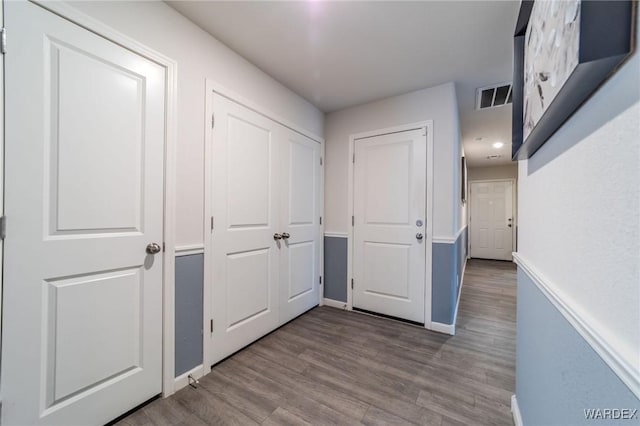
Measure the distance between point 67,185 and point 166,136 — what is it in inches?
21.5

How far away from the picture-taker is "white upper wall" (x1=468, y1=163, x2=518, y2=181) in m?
5.88

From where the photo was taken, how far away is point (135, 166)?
1390mm

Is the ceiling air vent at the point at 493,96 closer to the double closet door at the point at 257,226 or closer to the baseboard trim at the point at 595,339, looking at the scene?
the double closet door at the point at 257,226

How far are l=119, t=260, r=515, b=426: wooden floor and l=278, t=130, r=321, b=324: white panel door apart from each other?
0.31 m

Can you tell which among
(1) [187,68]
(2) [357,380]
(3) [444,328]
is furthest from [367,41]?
(3) [444,328]

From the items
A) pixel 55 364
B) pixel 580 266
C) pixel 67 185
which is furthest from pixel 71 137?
pixel 580 266

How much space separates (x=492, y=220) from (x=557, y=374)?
641 cm

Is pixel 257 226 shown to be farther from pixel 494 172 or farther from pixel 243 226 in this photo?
pixel 494 172

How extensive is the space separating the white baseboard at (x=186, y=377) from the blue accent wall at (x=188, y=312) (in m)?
0.02

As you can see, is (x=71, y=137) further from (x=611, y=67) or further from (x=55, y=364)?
(x=611, y=67)

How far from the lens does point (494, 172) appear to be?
20.1 ft

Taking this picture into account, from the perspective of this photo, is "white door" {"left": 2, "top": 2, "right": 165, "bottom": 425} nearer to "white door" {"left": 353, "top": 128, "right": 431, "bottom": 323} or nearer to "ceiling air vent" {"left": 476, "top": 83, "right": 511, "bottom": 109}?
"white door" {"left": 353, "top": 128, "right": 431, "bottom": 323}

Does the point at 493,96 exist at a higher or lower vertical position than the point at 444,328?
higher

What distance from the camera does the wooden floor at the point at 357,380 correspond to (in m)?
1.38
